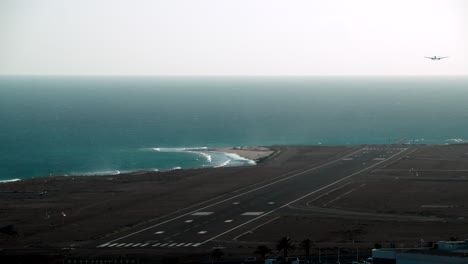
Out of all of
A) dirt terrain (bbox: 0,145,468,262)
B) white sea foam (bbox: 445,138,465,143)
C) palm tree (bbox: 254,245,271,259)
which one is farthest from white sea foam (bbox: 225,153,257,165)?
palm tree (bbox: 254,245,271,259)

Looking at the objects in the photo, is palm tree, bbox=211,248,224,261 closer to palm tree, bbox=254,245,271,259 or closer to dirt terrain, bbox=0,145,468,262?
palm tree, bbox=254,245,271,259

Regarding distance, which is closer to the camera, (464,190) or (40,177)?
(464,190)

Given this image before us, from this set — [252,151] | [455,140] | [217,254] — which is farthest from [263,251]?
[455,140]

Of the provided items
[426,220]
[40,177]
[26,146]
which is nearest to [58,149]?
[26,146]

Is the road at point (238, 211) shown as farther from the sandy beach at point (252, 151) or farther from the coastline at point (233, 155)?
the sandy beach at point (252, 151)

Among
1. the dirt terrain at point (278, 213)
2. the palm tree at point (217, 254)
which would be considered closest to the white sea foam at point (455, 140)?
the dirt terrain at point (278, 213)

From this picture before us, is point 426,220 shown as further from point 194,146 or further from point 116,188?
point 194,146

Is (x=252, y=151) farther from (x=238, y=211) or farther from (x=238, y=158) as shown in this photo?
(x=238, y=211)

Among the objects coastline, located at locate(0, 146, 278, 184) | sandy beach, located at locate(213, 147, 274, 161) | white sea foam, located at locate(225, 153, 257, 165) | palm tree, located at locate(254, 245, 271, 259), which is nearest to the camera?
palm tree, located at locate(254, 245, 271, 259)
